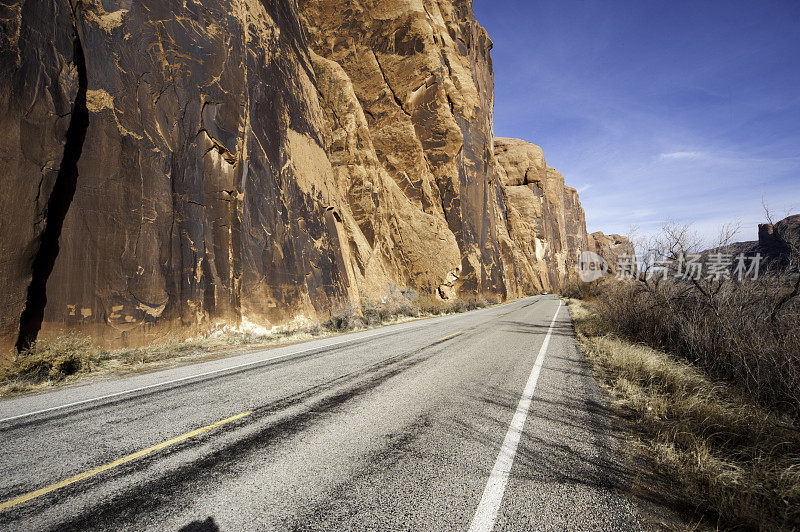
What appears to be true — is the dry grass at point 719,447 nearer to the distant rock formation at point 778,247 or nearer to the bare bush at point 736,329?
the bare bush at point 736,329

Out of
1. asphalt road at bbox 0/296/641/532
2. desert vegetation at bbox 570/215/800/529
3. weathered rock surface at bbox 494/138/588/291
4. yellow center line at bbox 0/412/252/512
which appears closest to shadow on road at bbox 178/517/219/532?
asphalt road at bbox 0/296/641/532

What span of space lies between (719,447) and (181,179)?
1497 centimetres

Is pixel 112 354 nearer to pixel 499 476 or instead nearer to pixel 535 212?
pixel 499 476

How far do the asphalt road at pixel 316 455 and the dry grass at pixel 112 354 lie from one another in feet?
4.79

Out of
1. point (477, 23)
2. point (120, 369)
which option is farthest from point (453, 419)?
point (477, 23)

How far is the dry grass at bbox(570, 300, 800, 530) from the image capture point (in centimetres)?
232

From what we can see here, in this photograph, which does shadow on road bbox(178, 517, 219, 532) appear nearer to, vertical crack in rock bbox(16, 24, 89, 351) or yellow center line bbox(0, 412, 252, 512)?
yellow center line bbox(0, 412, 252, 512)

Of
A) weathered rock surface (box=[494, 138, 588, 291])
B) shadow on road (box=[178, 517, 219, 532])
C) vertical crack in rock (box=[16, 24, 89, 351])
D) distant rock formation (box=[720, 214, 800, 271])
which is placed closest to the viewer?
shadow on road (box=[178, 517, 219, 532])

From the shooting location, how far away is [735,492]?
241 centimetres

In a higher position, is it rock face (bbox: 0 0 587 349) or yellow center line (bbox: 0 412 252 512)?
rock face (bbox: 0 0 587 349)

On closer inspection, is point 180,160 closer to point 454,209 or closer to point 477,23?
point 454,209

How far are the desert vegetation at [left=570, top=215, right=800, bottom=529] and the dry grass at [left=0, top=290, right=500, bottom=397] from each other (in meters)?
9.31

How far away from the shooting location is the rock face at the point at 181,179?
28.5 ft

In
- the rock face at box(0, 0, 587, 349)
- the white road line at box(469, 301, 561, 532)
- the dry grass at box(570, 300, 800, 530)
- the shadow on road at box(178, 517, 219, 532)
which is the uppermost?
the rock face at box(0, 0, 587, 349)
